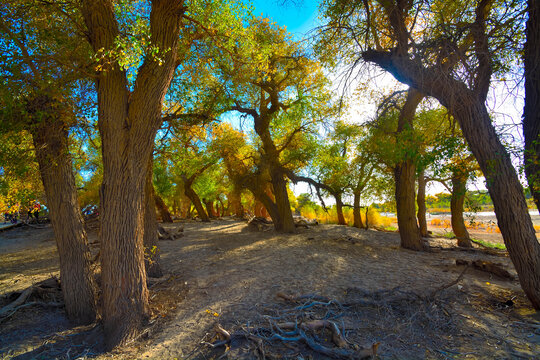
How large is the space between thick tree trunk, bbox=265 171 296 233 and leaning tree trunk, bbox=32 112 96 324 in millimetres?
8692

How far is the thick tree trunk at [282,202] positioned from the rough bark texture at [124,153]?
872 centimetres

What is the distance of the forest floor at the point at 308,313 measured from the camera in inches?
127

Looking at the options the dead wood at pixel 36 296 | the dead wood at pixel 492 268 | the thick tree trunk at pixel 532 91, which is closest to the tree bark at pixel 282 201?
the dead wood at pixel 492 268

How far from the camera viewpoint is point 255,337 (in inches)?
129

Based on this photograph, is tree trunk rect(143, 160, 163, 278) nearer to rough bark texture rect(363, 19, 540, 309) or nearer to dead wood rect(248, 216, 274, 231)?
rough bark texture rect(363, 19, 540, 309)

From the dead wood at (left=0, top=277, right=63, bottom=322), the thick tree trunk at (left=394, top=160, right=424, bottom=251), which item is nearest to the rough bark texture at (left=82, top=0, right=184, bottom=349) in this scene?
the dead wood at (left=0, top=277, right=63, bottom=322)

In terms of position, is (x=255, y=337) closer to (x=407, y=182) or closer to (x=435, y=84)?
(x=435, y=84)

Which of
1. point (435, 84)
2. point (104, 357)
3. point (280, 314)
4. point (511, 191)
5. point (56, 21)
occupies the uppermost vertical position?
point (56, 21)

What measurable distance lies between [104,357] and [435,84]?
6351 mm

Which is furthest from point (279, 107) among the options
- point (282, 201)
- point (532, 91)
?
point (532, 91)

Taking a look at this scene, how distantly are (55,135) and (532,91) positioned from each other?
782 cm

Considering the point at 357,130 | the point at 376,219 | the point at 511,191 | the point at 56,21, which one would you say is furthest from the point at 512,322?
the point at 376,219

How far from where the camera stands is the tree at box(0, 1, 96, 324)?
13.5ft

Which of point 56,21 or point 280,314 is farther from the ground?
point 56,21
